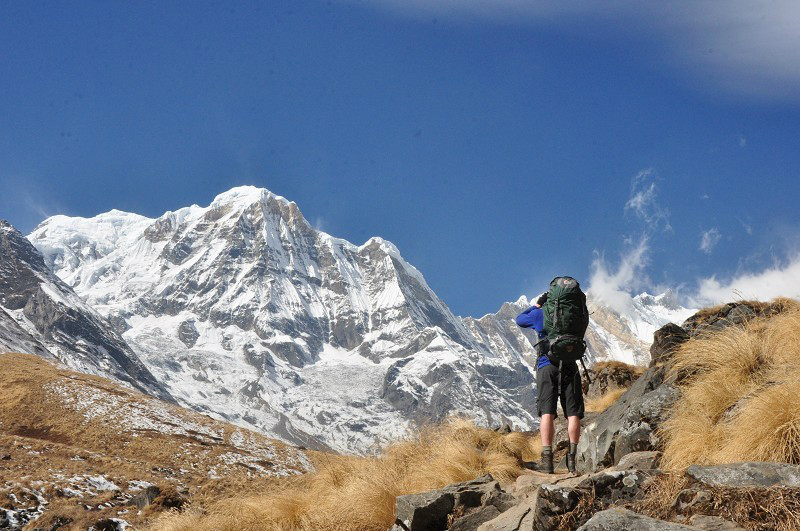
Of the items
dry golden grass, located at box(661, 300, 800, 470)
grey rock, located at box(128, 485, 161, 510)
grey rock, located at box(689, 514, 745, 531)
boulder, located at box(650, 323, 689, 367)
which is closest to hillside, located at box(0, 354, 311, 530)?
grey rock, located at box(128, 485, 161, 510)

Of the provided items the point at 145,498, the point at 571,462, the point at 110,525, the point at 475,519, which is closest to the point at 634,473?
the point at 475,519

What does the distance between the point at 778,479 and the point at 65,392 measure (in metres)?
42.1

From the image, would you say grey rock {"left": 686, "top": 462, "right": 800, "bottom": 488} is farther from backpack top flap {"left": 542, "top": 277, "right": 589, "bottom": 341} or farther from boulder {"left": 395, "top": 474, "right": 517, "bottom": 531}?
backpack top flap {"left": 542, "top": 277, "right": 589, "bottom": 341}

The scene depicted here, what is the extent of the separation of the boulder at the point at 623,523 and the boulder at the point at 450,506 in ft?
7.39

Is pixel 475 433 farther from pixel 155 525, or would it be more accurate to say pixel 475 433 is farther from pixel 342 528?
pixel 155 525

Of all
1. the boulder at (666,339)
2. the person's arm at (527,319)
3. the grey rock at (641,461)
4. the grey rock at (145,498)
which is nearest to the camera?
the grey rock at (641,461)

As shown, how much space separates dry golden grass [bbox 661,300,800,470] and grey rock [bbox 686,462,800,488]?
928mm

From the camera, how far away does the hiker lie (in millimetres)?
7918

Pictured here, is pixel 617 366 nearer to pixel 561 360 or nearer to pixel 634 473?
pixel 561 360

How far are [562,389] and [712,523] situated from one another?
4126 mm

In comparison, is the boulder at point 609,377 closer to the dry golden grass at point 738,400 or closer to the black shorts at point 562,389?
the dry golden grass at point 738,400

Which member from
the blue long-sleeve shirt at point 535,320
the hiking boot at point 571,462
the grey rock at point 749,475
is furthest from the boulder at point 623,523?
the blue long-sleeve shirt at point 535,320

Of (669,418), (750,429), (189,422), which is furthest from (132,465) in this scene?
(750,429)

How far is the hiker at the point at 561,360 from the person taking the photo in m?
7.92
